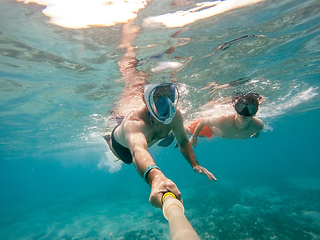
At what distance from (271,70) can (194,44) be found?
253 inches

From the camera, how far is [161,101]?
398 cm

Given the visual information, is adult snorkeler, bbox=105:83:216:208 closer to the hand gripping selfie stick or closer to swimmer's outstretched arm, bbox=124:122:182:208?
swimmer's outstretched arm, bbox=124:122:182:208

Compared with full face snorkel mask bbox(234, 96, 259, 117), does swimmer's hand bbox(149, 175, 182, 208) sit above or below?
below

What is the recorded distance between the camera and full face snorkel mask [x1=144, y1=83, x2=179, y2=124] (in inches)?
148

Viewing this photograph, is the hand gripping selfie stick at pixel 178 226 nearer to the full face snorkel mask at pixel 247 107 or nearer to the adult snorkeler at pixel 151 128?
the adult snorkeler at pixel 151 128

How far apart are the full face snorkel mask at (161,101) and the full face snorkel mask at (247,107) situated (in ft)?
12.0

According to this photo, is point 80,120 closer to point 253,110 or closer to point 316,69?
point 253,110

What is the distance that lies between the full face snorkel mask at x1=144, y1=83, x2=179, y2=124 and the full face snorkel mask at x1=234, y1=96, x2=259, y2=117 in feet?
12.0

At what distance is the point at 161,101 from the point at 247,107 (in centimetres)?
428

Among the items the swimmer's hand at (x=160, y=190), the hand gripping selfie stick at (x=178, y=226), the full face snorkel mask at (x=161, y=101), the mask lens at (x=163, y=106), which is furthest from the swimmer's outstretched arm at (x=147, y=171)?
the mask lens at (x=163, y=106)

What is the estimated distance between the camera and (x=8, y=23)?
18.7ft

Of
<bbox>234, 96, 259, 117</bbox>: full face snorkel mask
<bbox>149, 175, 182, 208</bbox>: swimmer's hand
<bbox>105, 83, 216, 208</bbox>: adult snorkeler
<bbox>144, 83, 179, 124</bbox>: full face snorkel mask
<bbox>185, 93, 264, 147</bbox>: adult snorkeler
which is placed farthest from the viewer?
<bbox>185, 93, 264, 147</bbox>: adult snorkeler

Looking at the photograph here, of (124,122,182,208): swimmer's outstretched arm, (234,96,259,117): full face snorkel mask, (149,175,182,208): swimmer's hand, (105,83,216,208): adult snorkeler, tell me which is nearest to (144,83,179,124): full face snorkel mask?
(105,83,216,208): adult snorkeler

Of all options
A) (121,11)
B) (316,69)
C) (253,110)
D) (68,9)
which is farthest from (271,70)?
(68,9)
